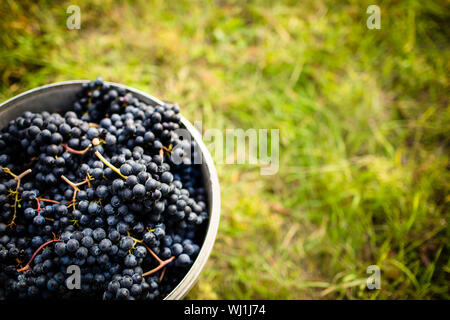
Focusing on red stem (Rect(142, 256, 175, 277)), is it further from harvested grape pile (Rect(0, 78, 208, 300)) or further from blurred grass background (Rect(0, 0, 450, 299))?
blurred grass background (Rect(0, 0, 450, 299))

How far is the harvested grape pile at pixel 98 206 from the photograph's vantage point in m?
1.05

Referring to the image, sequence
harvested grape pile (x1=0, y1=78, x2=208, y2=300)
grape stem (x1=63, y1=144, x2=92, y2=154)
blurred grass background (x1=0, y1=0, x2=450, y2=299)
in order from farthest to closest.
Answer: blurred grass background (x1=0, y1=0, x2=450, y2=299) → grape stem (x1=63, y1=144, x2=92, y2=154) → harvested grape pile (x1=0, y1=78, x2=208, y2=300)

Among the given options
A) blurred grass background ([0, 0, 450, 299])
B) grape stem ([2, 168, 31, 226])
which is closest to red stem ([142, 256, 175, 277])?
grape stem ([2, 168, 31, 226])

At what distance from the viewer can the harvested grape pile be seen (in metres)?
1.05

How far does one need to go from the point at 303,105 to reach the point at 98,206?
77.8 inches

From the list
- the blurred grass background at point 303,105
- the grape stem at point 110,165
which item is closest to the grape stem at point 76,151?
the grape stem at point 110,165

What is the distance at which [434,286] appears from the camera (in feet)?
6.20

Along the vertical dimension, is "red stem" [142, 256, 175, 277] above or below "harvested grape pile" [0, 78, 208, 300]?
below

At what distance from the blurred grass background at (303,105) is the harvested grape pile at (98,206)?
0.82m

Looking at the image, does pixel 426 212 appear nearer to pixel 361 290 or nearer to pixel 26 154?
pixel 361 290

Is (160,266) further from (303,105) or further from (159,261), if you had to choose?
(303,105)

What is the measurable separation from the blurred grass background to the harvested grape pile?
825 mm

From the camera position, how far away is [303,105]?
8.29 feet

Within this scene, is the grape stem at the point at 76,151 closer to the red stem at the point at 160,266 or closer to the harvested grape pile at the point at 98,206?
the harvested grape pile at the point at 98,206
